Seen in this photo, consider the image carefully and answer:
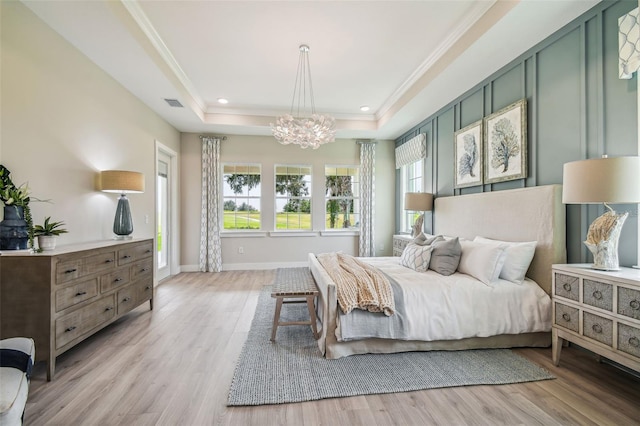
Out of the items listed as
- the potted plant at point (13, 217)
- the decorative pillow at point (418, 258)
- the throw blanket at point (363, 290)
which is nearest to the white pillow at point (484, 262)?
the decorative pillow at point (418, 258)

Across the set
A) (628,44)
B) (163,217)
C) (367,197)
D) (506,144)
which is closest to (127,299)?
(163,217)

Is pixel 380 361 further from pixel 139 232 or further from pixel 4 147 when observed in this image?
pixel 139 232

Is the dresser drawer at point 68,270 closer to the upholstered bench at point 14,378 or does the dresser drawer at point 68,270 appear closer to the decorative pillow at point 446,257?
the upholstered bench at point 14,378

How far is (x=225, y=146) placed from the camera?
579 centimetres

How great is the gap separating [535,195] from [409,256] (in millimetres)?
1305

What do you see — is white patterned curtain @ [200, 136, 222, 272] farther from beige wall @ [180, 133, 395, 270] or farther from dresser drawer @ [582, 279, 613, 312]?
dresser drawer @ [582, 279, 613, 312]

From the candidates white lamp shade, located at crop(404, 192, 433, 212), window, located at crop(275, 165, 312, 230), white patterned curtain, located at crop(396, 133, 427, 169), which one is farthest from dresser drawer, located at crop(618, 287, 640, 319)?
window, located at crop(275, 165, 312, 230)

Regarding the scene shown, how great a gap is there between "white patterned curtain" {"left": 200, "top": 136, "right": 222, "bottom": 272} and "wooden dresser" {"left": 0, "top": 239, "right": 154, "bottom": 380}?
286 cm

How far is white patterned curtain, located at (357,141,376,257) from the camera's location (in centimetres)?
600

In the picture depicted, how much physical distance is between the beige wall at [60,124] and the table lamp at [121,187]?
14cm

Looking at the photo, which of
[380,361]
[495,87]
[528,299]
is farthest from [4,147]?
[495,87]

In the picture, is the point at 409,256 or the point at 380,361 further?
the point at 409,256

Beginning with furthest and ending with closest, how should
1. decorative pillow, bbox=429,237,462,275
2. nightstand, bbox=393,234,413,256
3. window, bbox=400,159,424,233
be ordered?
window, bbox=400,159,424,233 → nightstand, bbox=393,234,413,256 → decorative pillow, bbox=429,237,462,275

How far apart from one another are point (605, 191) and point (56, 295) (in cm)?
377
